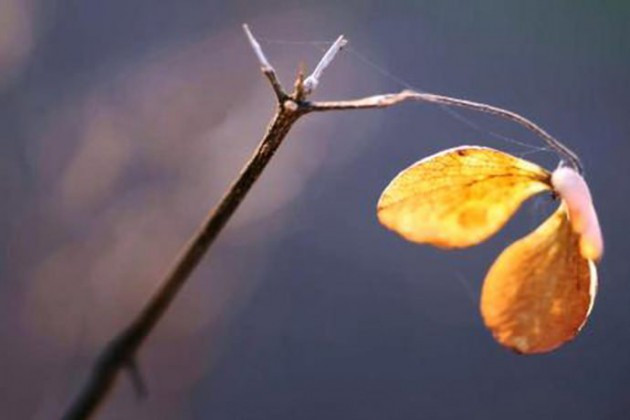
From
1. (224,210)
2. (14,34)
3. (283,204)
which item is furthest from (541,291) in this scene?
(283,204)

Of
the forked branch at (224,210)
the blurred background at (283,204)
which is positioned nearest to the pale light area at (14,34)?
the blurred background at (283,204)

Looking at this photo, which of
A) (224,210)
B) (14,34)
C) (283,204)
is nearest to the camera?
(224,210)

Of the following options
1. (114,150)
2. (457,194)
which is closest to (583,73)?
(114,150)

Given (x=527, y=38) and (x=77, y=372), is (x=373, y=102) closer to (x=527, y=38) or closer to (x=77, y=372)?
(x=77, y=372)

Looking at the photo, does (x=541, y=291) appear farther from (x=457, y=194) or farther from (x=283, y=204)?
(x=283, y=204)

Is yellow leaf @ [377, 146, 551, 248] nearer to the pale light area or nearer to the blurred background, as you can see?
the blurred background

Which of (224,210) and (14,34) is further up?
(14,34)
